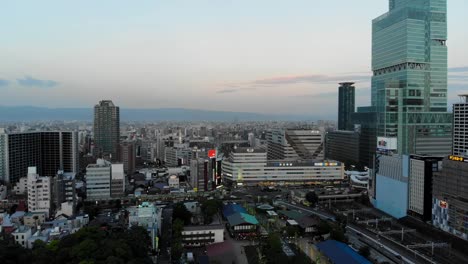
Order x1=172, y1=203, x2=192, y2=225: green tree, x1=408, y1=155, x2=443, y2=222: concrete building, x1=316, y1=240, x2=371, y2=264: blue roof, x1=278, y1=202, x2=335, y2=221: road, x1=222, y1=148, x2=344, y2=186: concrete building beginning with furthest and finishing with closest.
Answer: x1=222, y1=148, x2=344, y2=186: concrete building < x1=278, y1=202, x2=335, y2=221: road < x1=172, y1=203, x2=192, y2=225: green tree < x1=408, y1=155, x2=443, y2=222: concrete building < x1=316, y1=240, x2=371, y2=264: blue roof

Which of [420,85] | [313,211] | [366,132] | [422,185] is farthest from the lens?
[366,132]

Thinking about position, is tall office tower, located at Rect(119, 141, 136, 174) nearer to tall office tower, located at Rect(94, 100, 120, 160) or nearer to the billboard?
tall office tower, located at Rect(94, 100, 120, 160)

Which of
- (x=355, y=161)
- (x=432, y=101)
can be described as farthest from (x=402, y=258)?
(x=355, y=161)

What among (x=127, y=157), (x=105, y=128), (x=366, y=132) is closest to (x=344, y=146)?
(x=366, y=132)

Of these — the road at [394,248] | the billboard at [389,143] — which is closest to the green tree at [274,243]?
→ the road at [394,248]

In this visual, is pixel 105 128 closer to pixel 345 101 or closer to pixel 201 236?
pixel 201 236

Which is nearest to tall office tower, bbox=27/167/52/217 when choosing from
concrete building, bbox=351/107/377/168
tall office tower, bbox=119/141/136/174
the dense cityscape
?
the dense cityscape
